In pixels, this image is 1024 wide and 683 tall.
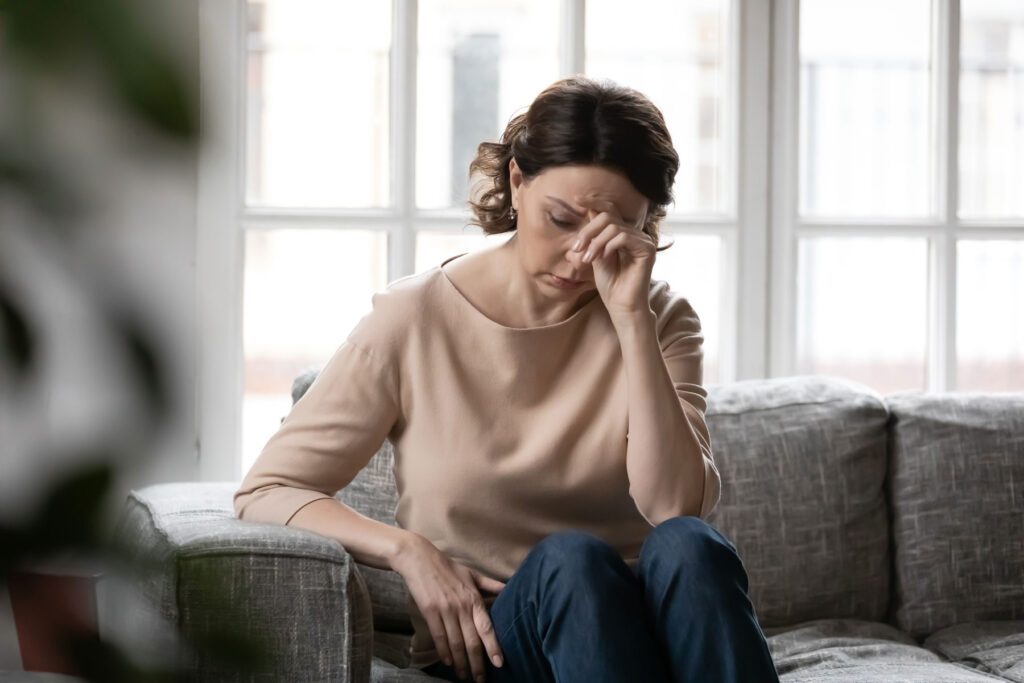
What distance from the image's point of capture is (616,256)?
1625 mm

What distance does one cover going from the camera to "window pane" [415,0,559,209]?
2582mm

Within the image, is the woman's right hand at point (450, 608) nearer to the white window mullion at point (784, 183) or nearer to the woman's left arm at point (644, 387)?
the woman's left arm at point (644, 387)

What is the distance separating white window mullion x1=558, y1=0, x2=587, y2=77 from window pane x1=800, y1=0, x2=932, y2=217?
548 millimetres

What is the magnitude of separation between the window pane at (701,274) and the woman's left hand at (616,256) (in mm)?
1087

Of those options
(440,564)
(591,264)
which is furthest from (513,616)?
(591,264)

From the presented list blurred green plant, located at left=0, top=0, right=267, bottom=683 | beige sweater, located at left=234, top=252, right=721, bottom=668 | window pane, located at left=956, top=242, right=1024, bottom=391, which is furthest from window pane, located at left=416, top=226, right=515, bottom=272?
blurred green plant, located at left=0, top=0, right=267, bottom=683

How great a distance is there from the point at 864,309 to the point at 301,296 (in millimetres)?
1385

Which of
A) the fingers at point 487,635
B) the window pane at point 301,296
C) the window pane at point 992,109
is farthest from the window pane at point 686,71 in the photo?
the fingers at point 487,635

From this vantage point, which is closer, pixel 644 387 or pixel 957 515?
pixel 644 387

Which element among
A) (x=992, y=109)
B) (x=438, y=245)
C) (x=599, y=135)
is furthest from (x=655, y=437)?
(x=992, y=109)

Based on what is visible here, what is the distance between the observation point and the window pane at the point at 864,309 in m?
2.74

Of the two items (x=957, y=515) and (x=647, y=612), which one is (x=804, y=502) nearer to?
(x=957, y=515)

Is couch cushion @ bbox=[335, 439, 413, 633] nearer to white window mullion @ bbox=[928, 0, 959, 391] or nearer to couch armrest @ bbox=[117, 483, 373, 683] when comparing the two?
couch armrest @ bbox=[117, 483, 373, 683]

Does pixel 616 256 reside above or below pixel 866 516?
above
